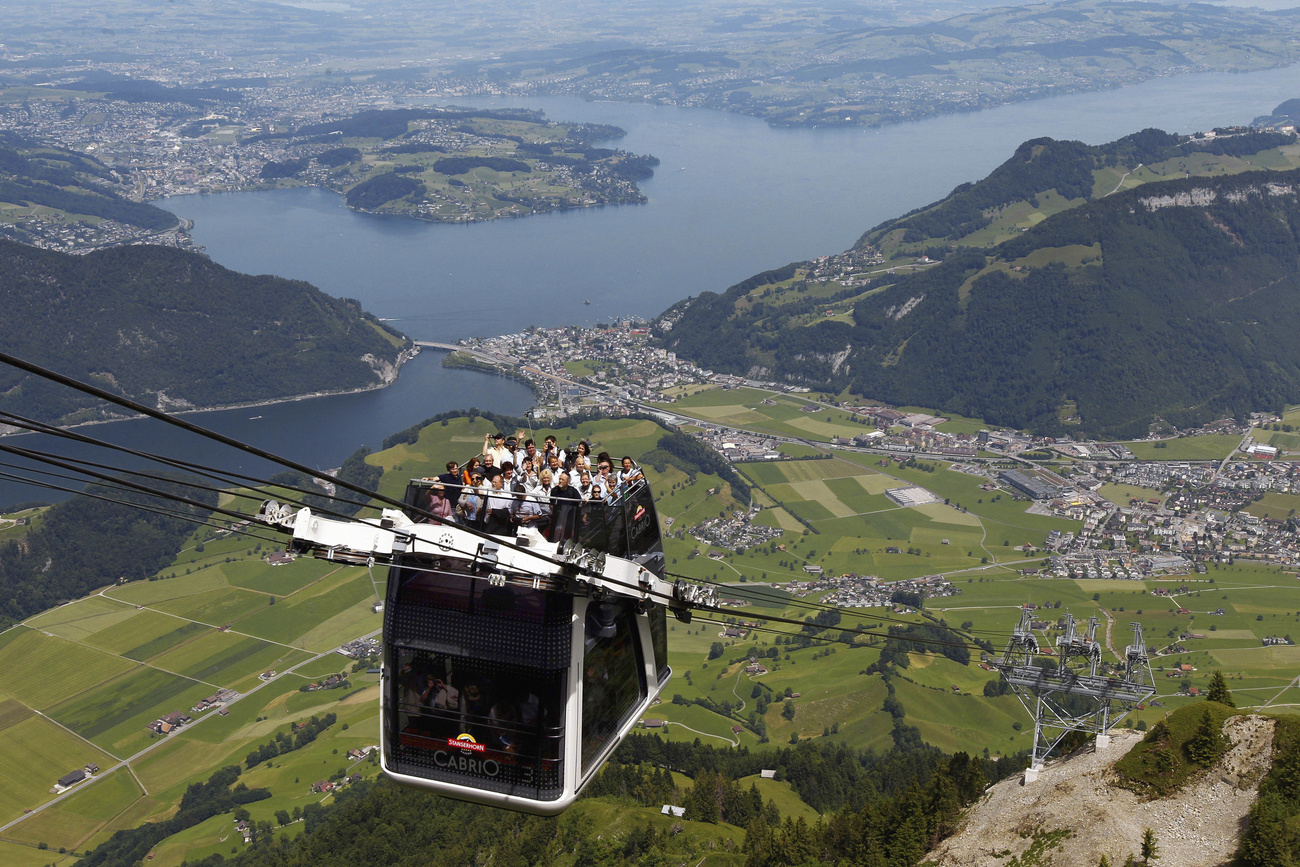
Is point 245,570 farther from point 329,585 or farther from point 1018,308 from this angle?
point 1018,308

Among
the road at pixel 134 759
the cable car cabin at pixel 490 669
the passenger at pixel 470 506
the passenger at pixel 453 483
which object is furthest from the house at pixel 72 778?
the passenger at pixel 470 506

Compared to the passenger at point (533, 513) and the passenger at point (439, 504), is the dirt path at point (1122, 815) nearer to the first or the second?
the passenger at point (533, 513)

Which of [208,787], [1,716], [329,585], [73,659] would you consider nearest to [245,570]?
[329,585]

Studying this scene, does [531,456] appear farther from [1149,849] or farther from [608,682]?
[1149,849]

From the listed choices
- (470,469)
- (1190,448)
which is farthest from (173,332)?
(470,469)

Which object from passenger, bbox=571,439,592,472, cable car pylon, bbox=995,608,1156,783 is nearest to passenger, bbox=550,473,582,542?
passenger, bbox=571,439,592,472

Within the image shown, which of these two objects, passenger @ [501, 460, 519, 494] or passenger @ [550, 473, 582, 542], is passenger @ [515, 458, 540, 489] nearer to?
passenger @ [501, 460, 519, 494]
